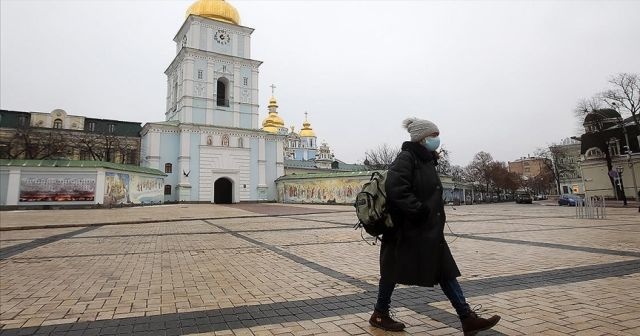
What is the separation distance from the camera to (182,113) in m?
43.8

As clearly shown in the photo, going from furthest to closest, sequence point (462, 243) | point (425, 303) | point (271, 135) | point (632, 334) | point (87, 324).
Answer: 1. point (271, 135)
2. point (462, 243)
3. point (425, 303)
4. point (87, 324)
5. point (632, 334)

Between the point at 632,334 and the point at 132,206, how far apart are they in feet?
113

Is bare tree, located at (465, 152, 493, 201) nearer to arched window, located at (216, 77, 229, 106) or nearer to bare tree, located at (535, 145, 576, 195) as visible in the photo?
bare tree, located at (535, 145, 576, 195)

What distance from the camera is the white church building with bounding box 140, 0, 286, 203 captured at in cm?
4262

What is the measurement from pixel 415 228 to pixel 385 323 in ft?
2.91

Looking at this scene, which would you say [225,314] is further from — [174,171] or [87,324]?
[174,171]

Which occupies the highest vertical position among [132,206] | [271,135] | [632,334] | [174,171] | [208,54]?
[208,54]

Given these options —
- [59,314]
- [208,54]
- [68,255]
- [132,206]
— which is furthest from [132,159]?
[59,314]

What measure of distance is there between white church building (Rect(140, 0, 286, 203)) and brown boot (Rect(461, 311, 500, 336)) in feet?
138

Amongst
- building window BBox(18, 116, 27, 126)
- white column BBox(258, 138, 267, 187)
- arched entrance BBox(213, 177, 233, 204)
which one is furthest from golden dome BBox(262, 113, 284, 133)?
building window BBox(18, 116, 27, 126)

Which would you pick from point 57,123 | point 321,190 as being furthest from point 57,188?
point 57,123

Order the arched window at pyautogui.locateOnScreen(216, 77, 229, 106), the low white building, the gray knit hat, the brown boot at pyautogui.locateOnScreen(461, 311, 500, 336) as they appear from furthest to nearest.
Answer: the arched window at pyautogui.locateOnScreen(216, 77, 229, 106)
the low white building
the gray knit hat
the brown boot at pyautogui.locateOnScreen(461, 311, 500, 336)

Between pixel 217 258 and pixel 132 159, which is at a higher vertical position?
pixel 132 159

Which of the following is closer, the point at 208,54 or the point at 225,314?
the point at 225,314
